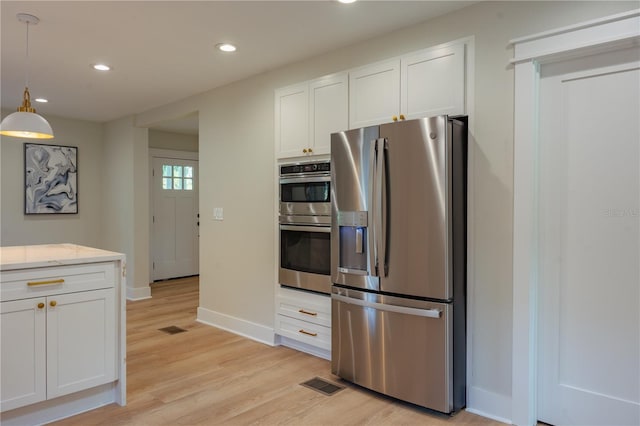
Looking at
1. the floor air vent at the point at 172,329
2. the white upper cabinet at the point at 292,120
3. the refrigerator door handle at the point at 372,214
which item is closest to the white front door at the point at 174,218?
the floor air vent at the point at 172,329

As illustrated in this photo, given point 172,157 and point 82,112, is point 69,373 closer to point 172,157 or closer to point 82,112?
point 82,112

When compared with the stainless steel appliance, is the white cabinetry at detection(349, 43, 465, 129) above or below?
above

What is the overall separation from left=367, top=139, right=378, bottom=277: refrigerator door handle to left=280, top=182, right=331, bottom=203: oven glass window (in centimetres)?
60

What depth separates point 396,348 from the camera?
257 cm

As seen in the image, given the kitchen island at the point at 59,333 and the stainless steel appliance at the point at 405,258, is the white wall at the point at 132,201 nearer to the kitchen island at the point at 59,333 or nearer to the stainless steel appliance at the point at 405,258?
the kitchen island at the point at 59,333

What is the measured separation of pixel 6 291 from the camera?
86.0 inches

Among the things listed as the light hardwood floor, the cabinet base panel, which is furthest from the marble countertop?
the light hardwood floor

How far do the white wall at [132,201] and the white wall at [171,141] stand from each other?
0.67 meters

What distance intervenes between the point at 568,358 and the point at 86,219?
242 inches

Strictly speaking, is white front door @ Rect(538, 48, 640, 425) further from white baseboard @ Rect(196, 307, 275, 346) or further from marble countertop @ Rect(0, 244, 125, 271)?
marble countertop @ Rect(0, 244, 125, 271)

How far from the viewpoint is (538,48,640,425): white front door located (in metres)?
2.11

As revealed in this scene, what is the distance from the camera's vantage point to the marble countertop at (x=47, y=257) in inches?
88.6

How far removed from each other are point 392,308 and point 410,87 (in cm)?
141

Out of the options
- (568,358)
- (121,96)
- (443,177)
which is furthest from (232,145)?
(568,358)
